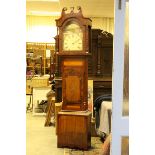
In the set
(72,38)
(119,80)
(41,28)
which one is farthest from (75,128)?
(41,28)

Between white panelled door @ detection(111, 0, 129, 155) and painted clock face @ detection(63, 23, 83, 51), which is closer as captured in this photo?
white panelled door @ detection(111, 0, 129, 155)

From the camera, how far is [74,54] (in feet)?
16.0

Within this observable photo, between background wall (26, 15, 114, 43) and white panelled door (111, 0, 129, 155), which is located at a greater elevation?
background wall (26, 15, 114, 43)

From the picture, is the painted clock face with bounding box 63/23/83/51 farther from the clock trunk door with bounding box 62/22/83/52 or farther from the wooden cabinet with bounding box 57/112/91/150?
the wooden cabinet with bounding box 57/112/91/150

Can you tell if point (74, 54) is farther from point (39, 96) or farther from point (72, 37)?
point (39, 96)

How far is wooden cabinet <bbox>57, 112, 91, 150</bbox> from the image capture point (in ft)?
16.0

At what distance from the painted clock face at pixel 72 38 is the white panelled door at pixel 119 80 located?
2.22m

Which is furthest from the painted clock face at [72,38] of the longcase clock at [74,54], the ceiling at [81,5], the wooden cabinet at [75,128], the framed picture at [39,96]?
the ceiling at [81,5]

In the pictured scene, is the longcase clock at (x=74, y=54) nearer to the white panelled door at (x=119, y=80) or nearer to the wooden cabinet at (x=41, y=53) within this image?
the white panelled door at (x=119, y=80)

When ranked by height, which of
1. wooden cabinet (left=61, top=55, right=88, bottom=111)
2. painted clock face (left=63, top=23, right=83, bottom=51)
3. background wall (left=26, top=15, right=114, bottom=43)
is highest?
background wall (left=26, top=15, right=114, bottom=43)

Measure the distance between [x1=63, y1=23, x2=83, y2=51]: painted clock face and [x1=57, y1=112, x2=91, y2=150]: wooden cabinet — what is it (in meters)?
1.05

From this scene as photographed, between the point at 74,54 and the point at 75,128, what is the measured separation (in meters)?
1.18

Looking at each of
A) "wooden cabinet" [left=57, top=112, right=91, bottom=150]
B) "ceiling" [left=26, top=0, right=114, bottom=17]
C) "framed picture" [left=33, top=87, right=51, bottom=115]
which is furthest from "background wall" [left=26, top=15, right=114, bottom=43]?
"wooden cabinet" [left=57, top=112, right=91, bottom=150]
